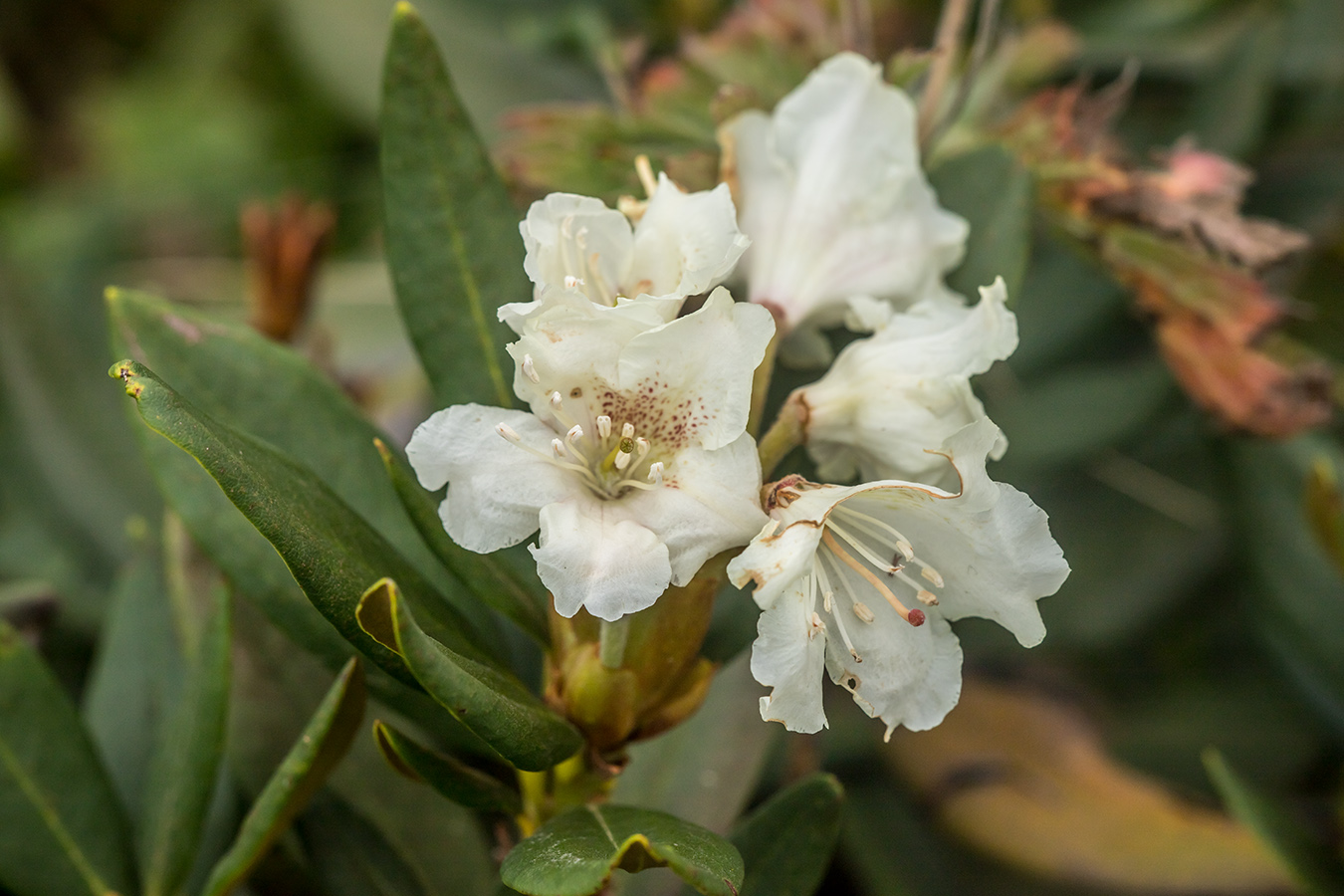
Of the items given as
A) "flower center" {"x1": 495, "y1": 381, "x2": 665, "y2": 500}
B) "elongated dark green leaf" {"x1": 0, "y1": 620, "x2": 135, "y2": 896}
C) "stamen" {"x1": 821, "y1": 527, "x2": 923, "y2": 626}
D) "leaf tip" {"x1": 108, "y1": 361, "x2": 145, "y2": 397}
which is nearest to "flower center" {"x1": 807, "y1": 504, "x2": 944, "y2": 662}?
"stamen" {"x1": 821, "y1": 527, "x2": 923, "y2": 626}

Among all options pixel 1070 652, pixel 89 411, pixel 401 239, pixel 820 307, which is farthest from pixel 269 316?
pixel 1070 652

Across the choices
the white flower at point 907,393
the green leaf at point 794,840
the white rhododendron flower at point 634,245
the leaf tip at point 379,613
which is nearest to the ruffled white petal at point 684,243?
the white rhododendron flower at point 634,245

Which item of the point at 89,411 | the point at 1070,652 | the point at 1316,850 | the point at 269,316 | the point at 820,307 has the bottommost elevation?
the point at 1070,652

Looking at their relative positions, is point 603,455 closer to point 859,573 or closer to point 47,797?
point 859,573

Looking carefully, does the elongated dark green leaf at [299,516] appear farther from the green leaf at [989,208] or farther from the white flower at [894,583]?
the green leaf at [989,208]

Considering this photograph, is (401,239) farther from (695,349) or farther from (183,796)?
(183,796)

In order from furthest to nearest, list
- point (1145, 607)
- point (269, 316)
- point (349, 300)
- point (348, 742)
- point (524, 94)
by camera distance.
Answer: point (349, 300) < point (524, 94) < point (1145, 607) < point (269, 316) < point (348, 742)

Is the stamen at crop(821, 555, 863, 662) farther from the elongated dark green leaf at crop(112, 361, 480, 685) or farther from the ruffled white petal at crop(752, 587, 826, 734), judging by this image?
the elongated dark green leaf at crop(112, 361, 480, 685)

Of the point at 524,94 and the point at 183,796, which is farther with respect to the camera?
the point at 524,94
